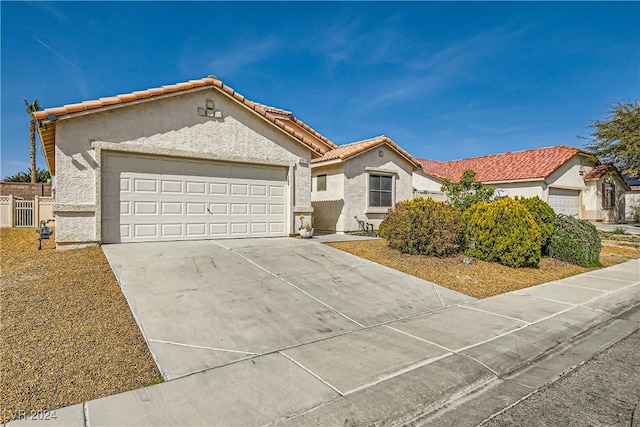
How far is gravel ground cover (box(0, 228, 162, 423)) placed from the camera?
325 cm

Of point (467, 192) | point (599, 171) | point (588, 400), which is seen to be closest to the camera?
point (588, 400)

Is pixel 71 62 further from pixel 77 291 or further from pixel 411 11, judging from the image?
pixel 411 11

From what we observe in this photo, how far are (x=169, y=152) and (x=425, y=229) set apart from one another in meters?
7.32

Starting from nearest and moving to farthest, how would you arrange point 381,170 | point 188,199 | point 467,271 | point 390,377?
point 390,377 < point 467,271 < point 188,199 < point 381,170

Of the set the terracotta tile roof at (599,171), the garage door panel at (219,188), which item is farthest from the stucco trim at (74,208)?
the terracotta tile roof at (599,171)

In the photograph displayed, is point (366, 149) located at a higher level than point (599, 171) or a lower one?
lower

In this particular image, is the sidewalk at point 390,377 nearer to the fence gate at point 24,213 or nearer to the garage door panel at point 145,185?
the garage door panel at point 145,185

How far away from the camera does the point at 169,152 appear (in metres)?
9.78

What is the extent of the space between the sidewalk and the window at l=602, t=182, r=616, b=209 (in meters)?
25.2

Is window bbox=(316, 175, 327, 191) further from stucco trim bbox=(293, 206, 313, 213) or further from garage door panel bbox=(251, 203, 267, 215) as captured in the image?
garage door panel bbox=(251, 203, 267, 215)

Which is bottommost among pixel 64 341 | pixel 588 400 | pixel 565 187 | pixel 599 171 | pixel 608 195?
pixel 588 400

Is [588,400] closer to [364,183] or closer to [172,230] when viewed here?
[172,230]

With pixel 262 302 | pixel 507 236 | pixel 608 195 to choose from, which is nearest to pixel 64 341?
pixel 262 302

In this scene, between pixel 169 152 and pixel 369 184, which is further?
pixel 369 184
